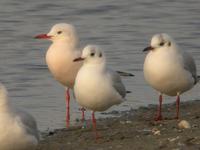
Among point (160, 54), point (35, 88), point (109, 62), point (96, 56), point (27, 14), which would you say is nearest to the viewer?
point (96, 56)

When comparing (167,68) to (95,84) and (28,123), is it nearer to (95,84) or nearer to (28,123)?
(95,84)

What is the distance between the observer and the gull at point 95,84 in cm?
1036

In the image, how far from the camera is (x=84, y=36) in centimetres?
1819

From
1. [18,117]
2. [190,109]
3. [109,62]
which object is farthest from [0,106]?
[109,62]

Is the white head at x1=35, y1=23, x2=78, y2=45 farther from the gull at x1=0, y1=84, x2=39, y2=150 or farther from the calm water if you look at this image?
the gull at x1=0, y1=84, x2=39, y2=150

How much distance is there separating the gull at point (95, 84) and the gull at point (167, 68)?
0.86 metres

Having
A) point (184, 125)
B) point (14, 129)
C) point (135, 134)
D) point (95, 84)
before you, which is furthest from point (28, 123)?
point (184, 125)

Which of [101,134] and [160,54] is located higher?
[160,54]

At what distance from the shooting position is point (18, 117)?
30.6ft

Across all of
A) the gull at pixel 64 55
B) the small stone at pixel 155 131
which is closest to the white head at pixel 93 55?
the small stone at pixel 155 131

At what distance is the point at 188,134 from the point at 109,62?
6.27 metres

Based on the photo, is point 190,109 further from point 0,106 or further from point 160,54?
point 0,106

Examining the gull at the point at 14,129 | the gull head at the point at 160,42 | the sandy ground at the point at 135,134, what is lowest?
the sandy ground at the point at 135,134

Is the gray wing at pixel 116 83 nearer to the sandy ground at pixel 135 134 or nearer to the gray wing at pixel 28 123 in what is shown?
the sandy ground at pixel 135 134
